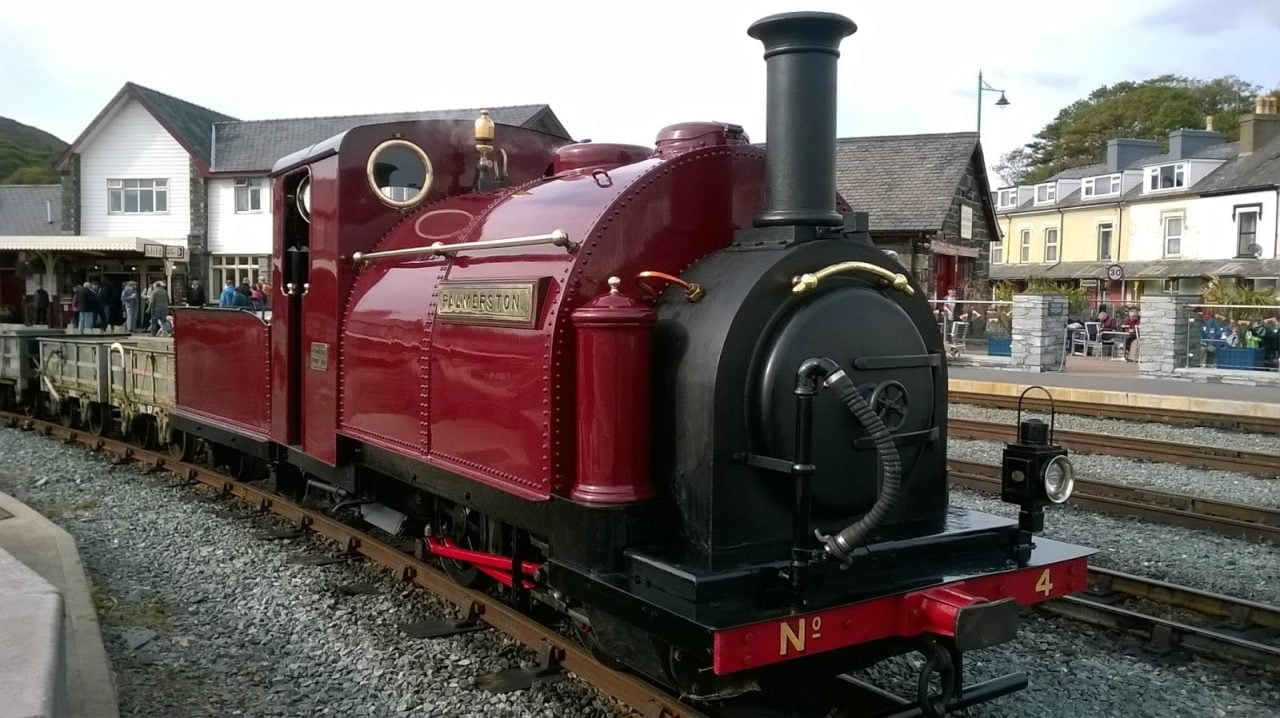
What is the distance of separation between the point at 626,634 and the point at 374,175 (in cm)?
336

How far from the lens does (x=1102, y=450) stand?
10.9 meters

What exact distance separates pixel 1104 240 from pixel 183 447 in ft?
132

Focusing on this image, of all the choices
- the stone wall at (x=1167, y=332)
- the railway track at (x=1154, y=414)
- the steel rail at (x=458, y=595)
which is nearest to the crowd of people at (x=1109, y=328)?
the stone wall at (x=1167, y=332)

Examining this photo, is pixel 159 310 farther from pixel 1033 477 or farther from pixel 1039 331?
pixel 1033 477

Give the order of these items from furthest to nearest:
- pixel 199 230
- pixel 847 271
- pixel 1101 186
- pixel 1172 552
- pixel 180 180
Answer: pixel 1101 186, pixel 180 180, pixel 199 230, pixel 1172 552, pixel 847 271

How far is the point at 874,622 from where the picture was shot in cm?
358

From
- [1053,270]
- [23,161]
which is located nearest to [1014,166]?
[1053,270]

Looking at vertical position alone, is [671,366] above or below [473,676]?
above

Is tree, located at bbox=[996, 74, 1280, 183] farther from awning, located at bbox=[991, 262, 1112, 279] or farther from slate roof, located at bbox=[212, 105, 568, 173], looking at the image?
slate roof, located at bbox=[212, 105, 568, 173]

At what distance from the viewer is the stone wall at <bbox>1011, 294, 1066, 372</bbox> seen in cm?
1898

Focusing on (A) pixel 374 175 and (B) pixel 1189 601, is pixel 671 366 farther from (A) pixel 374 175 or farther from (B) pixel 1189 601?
(B) pixel 1189 601

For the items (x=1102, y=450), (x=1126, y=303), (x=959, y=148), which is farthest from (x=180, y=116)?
(x=1102, y=450)

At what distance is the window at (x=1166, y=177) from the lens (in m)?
38.2

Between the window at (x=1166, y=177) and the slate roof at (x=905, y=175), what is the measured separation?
51.2 feet
